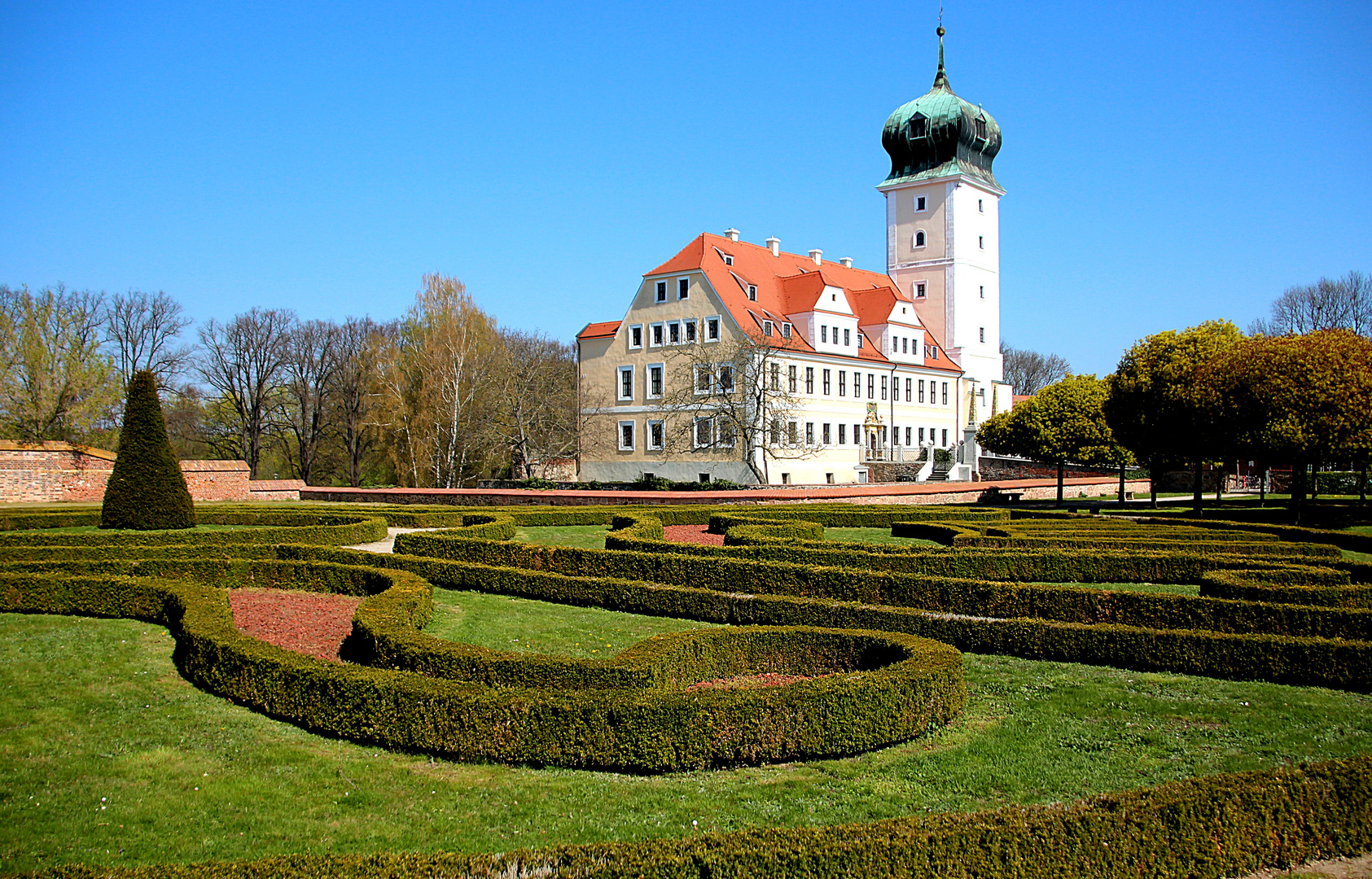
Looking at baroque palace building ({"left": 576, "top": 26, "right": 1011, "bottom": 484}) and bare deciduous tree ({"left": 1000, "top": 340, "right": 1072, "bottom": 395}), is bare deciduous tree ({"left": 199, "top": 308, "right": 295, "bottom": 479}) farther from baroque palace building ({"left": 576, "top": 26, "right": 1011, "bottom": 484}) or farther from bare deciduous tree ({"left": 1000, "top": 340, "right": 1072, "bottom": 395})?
bare deciduous tree ({"left": 1000, "top": 340, "right": 1072, "bottom": 395})

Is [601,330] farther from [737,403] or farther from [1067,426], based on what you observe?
[1067,426]

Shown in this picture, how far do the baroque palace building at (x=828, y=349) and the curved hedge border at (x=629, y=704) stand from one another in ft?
Answer: 108

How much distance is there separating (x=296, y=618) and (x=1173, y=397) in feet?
85.7

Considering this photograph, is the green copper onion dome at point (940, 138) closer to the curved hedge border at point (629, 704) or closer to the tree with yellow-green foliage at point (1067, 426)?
the tree with yellow-green foliage at point (1067, 426)

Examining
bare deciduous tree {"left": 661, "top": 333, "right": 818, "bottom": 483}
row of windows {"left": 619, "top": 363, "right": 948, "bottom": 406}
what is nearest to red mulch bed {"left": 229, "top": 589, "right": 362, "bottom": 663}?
bare deciduous tree {"left": 661, "top": 333, "right": 818, "bottom": 483}

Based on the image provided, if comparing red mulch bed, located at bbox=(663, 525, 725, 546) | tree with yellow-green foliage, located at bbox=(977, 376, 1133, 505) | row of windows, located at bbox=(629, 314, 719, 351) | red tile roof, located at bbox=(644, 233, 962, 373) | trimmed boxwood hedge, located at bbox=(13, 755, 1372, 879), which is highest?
red tile roof, located at bbox=(644, 233, 962, 373)

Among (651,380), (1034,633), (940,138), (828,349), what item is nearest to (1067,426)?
(828,349)

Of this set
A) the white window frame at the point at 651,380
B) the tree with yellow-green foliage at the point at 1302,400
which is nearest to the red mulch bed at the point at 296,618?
the tree with yellow-green foliage at the point at 1302,400

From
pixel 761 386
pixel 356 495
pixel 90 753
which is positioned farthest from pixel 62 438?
pixel 90 753

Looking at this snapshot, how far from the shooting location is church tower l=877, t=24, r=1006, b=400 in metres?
58.6

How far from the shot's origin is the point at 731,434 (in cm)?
4431

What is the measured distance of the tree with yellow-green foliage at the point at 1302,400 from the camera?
2550cm

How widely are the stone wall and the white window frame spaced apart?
18660 millimetres

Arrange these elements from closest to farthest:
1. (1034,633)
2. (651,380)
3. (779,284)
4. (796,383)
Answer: (1034,633) → (796,383) → (651,380) → (779,284)
